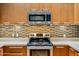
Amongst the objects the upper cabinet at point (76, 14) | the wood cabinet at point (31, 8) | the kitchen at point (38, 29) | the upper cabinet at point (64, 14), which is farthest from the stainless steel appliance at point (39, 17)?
the upper cabinet at point (76, 14)

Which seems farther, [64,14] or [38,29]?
[38,29]

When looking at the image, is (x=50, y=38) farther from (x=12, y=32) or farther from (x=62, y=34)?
(x=12, y=32)

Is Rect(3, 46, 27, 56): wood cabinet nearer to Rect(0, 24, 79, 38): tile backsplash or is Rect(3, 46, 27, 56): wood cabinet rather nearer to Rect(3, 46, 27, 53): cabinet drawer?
Rect(3, 46, 27, 53): cabinet drawer

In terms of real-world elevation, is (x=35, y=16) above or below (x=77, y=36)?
above

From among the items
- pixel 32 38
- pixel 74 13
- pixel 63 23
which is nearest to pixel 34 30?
pixel 32 38

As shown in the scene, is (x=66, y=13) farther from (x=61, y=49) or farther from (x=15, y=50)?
(x=15, y=50)

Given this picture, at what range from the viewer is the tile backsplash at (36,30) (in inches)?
179

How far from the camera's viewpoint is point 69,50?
3891 millimetres

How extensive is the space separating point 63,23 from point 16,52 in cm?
137

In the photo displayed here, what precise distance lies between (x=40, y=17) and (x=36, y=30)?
49 cm

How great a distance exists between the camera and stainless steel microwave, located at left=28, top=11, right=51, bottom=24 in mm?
4219

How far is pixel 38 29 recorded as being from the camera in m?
4.61

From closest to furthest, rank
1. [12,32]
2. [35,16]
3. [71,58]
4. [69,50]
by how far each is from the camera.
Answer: [71,58] < [69,50] < [35,16] < [12,32]

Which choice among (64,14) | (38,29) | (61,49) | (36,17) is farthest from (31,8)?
(61,49)
